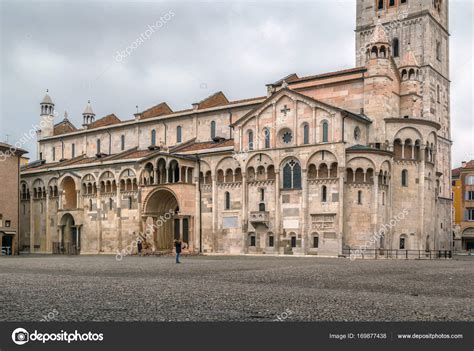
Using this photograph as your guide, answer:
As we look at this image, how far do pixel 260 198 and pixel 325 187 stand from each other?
21.8ft

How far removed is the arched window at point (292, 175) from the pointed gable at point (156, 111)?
24.4 metres

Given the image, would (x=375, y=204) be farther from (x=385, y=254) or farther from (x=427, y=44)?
(x=427, y=44)

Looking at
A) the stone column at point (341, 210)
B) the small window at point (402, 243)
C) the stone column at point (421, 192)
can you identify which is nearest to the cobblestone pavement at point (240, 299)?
→ the stone column at point (341, 210)

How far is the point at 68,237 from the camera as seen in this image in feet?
228

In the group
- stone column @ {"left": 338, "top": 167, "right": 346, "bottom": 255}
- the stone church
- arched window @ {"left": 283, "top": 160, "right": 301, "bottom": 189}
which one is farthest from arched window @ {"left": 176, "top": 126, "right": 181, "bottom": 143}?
stone column @ {"left": 338, "top": 167, "right": 346, "bottom": 255}

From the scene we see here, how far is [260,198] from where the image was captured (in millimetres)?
54031

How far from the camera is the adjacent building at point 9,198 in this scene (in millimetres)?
63625

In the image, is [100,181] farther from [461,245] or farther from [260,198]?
[461,245]

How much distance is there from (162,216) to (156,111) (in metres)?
18.5

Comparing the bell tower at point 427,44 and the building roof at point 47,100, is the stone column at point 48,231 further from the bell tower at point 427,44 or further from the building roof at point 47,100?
the bell tower at point 427,44

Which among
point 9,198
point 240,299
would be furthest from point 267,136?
point 240,299

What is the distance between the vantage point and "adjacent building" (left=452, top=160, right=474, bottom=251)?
8500 cm

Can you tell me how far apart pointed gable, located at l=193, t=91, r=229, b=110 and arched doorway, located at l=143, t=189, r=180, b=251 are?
1233 cm

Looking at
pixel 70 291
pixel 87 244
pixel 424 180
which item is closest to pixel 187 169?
pixel 87 244
